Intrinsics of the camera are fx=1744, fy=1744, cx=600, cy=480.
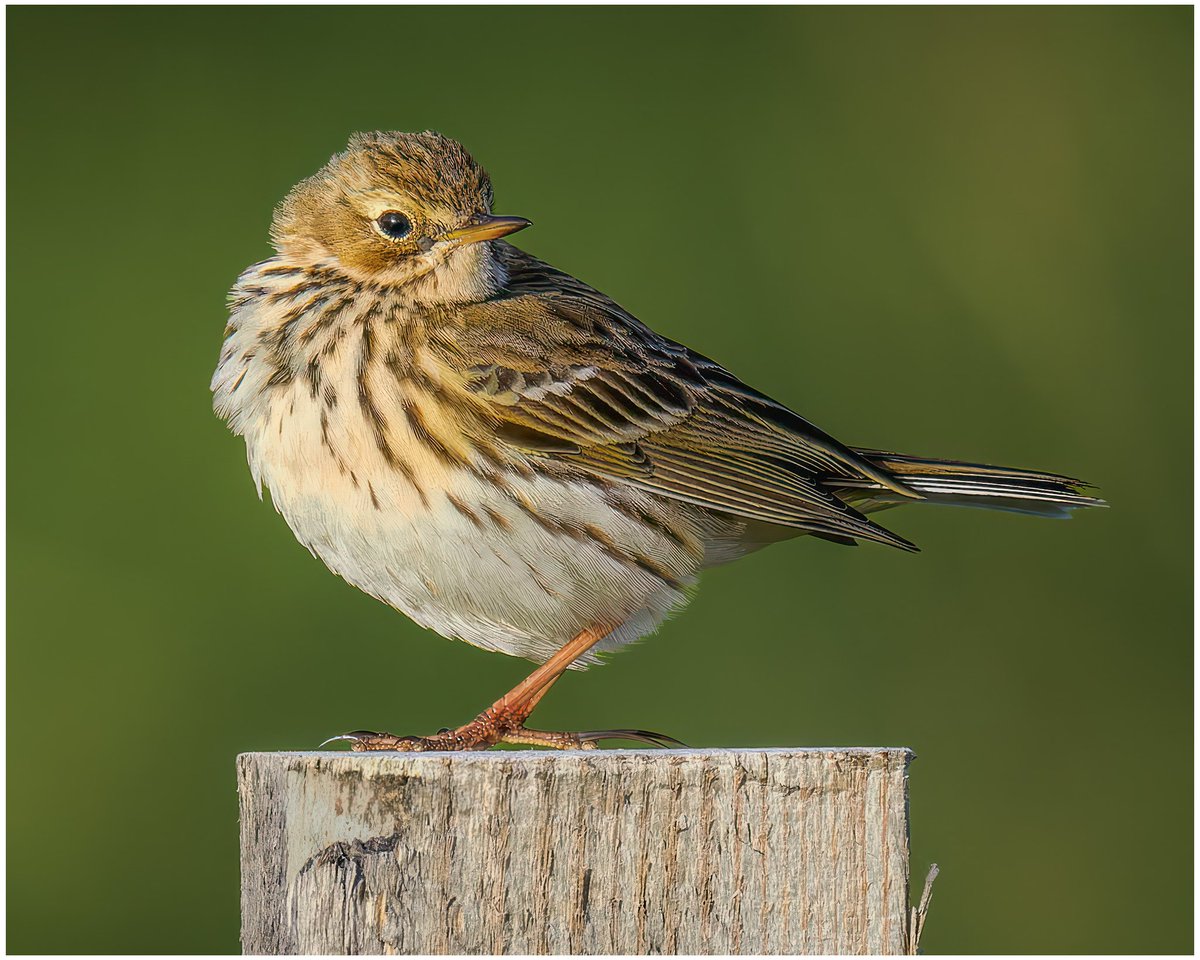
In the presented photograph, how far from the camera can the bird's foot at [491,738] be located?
5.26 meters

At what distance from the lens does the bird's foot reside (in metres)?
5.26

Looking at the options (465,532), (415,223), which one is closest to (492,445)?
(465,532)

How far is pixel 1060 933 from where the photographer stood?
311 inches

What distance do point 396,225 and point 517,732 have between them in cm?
179

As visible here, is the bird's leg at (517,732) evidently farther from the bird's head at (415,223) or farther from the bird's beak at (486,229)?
the bird's beak at (486,229)

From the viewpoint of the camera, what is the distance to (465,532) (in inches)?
218

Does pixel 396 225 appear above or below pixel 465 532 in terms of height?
above

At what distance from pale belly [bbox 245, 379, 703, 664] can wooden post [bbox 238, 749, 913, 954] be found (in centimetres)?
149

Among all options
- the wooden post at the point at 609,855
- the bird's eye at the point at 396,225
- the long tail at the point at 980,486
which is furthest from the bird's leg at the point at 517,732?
the bird's eye at the point at 396,225

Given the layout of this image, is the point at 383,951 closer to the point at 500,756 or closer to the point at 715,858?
the point at 500,756

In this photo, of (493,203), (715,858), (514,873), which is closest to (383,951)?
(514,873)

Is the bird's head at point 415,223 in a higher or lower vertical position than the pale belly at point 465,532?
higher

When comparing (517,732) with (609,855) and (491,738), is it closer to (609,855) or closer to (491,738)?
(491,738)

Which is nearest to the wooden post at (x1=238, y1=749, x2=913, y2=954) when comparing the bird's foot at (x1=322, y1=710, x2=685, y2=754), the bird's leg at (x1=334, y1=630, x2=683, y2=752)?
the bird's foot at (x1=322, y1=710, x2=685, y2=754)
